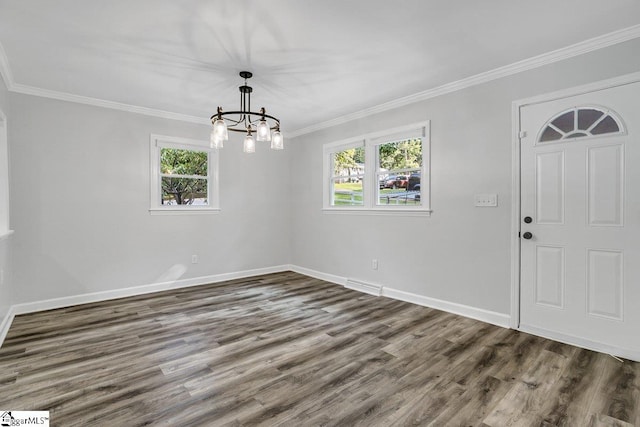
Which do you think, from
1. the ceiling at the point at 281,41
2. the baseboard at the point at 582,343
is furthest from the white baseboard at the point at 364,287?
the ceiling at the point at 281,41

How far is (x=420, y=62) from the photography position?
10.3ft

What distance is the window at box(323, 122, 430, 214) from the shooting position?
162 inches

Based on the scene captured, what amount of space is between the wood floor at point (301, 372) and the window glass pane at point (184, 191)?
178cm

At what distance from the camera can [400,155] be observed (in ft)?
14.4

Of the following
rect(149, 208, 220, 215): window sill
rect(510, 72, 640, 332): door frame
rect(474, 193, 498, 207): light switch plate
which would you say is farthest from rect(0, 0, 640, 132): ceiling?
rect(149, 208, 220, 215): window sill

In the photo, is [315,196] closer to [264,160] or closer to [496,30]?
[264,160]

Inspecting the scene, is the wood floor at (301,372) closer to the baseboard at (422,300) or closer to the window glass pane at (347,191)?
the baseboard at (422,300)

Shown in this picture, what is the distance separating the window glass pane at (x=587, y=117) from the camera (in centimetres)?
279

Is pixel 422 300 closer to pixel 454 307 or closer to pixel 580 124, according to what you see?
pixel 454 307

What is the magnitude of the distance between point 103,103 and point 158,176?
3.67ft

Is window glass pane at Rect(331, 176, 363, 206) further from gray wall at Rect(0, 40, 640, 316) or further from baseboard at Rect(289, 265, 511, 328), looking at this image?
baseboard at Rect(289, 265, 511, 328)

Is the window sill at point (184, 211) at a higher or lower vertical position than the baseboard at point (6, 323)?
higher

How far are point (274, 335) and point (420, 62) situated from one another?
9.77 feet

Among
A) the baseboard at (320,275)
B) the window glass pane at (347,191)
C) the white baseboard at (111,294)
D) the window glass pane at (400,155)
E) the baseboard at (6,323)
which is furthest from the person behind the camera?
the baseboard at (320,275)
